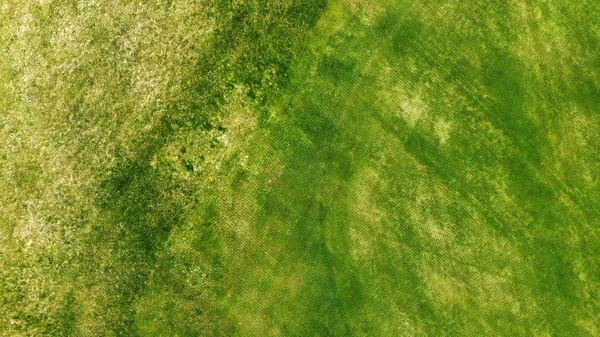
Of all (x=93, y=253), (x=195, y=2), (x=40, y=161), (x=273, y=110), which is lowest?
(x=93, y=253)

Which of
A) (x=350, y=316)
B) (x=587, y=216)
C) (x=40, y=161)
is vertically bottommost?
(x=40, y=161)

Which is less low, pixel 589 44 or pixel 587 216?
pixel 589 44

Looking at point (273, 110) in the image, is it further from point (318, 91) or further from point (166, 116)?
point (166, 116)

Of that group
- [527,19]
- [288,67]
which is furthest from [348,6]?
[527,19]

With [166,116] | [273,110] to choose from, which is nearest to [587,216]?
[273,110]

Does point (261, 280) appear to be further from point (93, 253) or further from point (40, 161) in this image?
point (40, 161)

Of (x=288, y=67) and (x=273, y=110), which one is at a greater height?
(x=288, y=67)
